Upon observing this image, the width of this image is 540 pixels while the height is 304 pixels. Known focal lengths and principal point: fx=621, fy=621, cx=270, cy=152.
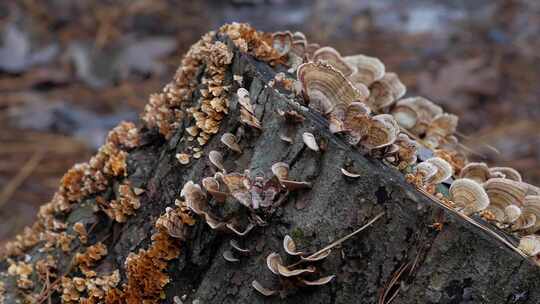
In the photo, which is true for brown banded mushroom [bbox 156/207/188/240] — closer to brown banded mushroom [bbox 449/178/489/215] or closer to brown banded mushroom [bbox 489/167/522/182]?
brown banded mushroom [bbox 449/178/489/215]

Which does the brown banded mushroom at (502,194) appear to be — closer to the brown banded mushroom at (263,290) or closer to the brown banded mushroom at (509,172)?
the brown banded mushroom at (509,172)

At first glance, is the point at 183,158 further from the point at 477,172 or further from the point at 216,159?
the point at 477,172

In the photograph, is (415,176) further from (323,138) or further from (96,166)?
(96,166)

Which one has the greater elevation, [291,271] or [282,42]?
[282,42]

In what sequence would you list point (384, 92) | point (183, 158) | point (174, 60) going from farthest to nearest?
point (174, 60) < point (384, 92) < point (183, 158)

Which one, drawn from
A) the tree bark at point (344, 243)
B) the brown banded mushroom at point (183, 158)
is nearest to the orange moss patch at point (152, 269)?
the tree bark at point (344, 243)

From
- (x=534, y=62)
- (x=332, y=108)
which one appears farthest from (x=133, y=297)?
(x=534, y=62)

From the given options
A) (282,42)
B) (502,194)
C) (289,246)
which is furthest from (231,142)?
(502,194)
